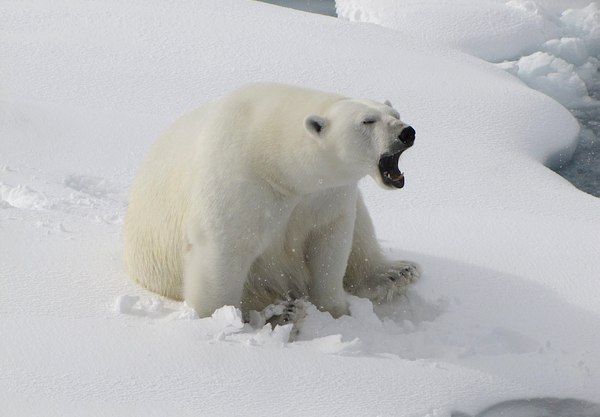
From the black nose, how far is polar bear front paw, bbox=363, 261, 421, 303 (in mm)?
896

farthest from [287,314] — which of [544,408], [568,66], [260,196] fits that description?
[568,66]

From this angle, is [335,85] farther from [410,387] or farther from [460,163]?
[410,387]

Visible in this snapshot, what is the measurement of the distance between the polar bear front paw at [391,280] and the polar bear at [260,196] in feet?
0.75

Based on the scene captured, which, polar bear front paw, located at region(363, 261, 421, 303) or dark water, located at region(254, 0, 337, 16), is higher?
polar bear front paw, located at region(363, 261, 421, 303)

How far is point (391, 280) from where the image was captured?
13.8ft

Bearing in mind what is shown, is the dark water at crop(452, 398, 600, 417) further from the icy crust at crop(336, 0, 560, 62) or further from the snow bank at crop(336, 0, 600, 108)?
the icy crust at crop(336, 0, 560, 62)

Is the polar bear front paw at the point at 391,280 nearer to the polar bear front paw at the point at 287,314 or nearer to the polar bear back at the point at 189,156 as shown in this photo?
the polar bear front paw at the point at 287,314

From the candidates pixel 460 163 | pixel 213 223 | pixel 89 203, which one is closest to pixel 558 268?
pixel 460 163

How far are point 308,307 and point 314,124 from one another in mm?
803

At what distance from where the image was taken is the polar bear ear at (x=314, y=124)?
11.5ft

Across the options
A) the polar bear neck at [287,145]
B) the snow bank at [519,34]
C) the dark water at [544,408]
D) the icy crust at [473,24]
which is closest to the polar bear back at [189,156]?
the polar bear neck at [287,145]

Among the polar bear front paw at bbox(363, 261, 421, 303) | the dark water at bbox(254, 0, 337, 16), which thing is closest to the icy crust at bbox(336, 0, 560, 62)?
the dark water at bbox(254, 0, 337, 16)

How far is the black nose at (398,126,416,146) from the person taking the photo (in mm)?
3447

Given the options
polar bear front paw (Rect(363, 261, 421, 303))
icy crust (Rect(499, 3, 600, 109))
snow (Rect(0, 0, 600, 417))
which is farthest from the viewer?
icy crust (Rect(499, 3, 600, 109))
